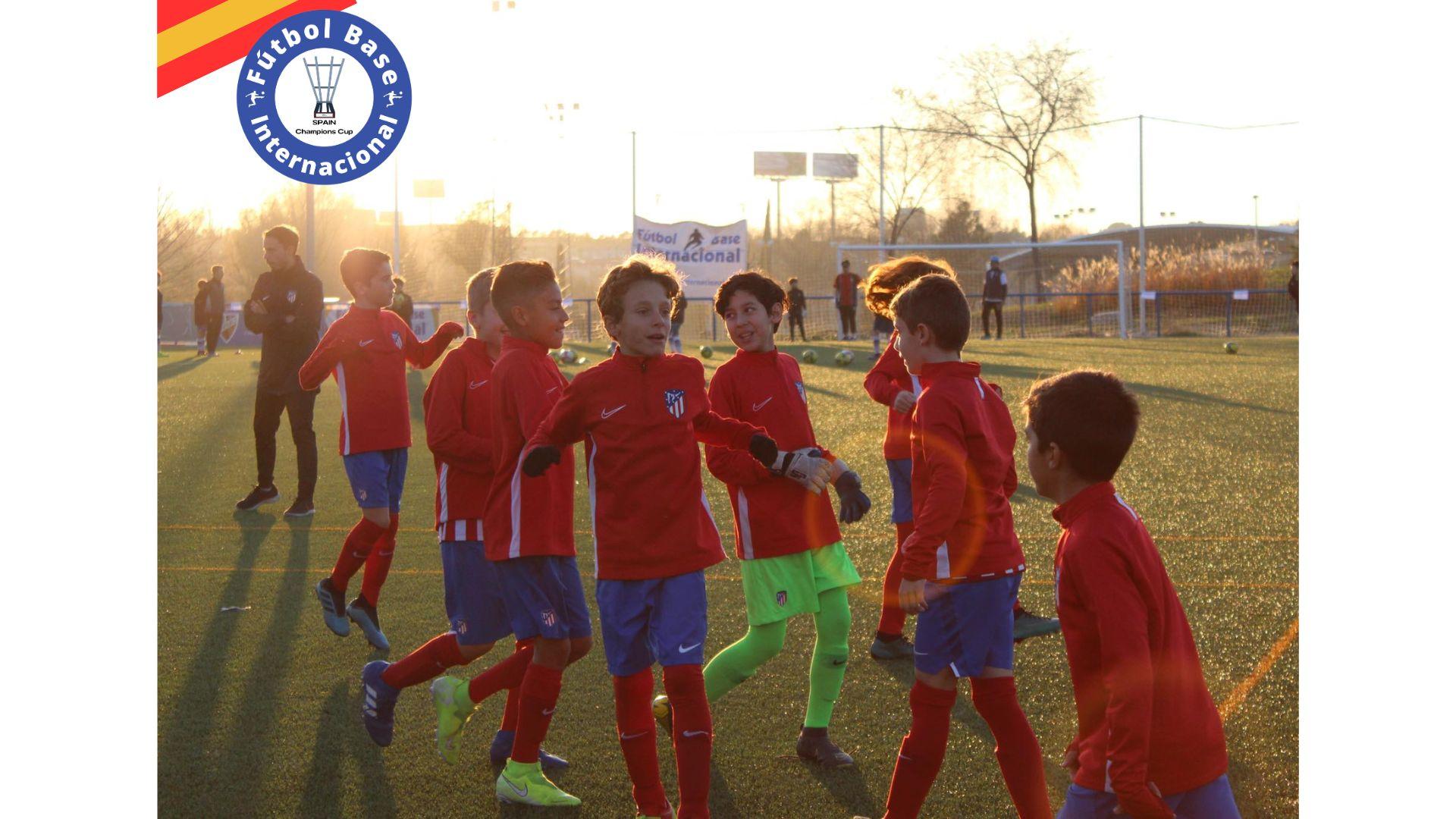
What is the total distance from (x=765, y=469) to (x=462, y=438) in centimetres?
105

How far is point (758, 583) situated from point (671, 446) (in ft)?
2.60

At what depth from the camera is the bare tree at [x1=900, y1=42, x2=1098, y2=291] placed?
2997 cm

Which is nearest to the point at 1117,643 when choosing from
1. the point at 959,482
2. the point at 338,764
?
the point at 959,482

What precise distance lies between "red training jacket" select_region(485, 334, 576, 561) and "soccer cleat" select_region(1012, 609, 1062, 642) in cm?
239

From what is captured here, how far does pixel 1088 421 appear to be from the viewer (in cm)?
276

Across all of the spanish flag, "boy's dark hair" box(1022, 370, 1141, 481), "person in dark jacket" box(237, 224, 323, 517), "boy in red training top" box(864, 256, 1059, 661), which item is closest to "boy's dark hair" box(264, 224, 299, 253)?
"person in dark jacket" box(237, 224, 323, 517)

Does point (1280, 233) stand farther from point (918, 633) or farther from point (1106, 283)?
point (918, 633)

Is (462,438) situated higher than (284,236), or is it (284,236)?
(284,236)

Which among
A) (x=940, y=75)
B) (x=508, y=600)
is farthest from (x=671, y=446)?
(x=940, y=75)

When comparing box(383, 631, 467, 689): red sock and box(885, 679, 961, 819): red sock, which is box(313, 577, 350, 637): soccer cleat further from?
box(885, 679, 961, 819): red sock

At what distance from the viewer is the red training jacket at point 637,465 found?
145 inches

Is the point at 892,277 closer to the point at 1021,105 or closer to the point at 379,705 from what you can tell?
the point at 379,705

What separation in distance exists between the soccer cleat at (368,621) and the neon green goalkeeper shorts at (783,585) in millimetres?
2119

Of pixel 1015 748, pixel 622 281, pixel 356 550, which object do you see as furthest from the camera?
pixel 356 550
